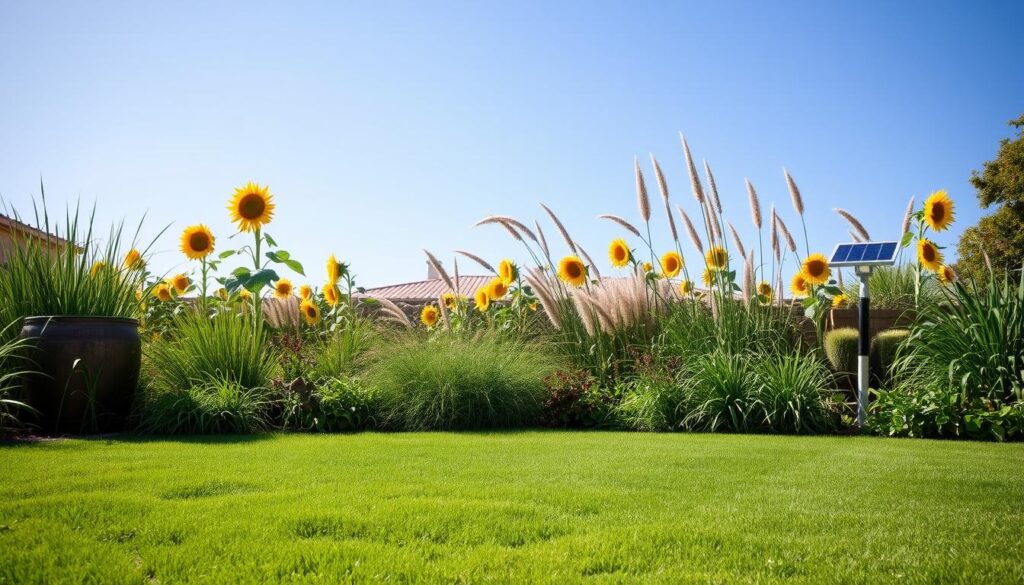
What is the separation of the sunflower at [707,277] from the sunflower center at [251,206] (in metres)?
4.08

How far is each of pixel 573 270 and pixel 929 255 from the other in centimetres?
322

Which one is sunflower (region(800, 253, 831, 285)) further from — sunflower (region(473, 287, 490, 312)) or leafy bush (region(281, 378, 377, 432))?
leafy bush (region(281, 378, 377, 432))

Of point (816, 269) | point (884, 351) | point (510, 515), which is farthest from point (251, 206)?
point (884, 351)

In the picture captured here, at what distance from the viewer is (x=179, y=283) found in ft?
28.1

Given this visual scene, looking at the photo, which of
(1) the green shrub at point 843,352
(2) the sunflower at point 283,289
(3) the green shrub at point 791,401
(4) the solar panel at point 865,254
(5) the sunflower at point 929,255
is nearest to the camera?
(3) the green shrub at point 791,401

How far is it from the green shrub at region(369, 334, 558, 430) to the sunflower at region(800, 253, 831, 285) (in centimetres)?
266

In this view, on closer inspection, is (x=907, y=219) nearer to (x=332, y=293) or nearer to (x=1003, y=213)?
(x=332, y=293)

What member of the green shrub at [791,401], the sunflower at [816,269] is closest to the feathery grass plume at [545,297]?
the green shrub at [791,401]

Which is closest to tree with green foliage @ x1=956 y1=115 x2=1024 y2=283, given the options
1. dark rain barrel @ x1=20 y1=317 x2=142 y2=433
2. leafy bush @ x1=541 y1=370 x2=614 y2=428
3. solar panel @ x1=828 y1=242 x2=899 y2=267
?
solar panel @ x1=828 y1=242 x2=899 y2=267

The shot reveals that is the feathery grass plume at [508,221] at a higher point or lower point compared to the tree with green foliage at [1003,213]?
lower

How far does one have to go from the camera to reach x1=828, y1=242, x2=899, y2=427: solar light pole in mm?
5617

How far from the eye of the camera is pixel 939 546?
220cm

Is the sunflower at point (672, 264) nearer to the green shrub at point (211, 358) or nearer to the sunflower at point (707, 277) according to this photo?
the sunflower at point (707, 277)

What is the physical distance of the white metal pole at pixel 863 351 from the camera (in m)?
5.60
